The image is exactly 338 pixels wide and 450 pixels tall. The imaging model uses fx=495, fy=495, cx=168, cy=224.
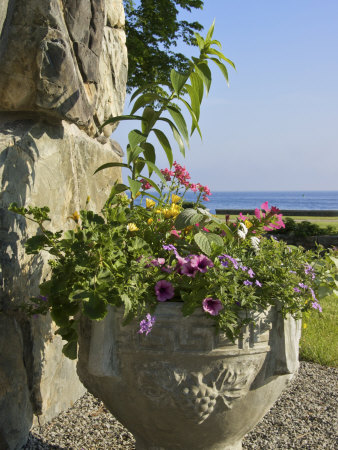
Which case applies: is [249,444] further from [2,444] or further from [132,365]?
[2,444]

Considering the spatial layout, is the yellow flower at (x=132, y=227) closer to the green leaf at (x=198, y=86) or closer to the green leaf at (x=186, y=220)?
the green leaf at (x=186, y=220)

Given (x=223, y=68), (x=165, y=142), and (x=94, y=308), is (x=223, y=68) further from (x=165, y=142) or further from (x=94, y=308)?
(x=94, y=308)

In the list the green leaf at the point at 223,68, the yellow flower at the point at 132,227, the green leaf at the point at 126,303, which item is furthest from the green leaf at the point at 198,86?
the green leaf at the point at 126,303

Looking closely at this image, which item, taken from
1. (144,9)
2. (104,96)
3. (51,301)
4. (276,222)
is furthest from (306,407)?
(144,9)

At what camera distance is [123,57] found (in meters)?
3.38

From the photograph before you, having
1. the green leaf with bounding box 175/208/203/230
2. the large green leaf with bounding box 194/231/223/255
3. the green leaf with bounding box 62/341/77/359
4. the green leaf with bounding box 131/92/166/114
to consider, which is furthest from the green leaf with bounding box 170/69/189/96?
the green leaf with bounding box 62/341/77/359

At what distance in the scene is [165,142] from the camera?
7.98 ft

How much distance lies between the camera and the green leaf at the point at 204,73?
225 cm

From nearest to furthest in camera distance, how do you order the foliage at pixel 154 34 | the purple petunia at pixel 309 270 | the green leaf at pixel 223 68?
the purple petunia at pixel 309 270
the green leaf at pixel 223 68
the foliage at pixel 154 34

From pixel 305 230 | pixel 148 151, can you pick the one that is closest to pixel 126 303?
pixel 148 151

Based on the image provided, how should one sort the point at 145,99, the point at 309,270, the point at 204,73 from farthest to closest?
the point at 145,99
the point at 204,73
the point at 309,270

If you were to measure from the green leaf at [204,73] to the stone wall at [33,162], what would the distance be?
58 cm

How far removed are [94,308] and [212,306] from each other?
1.32ft

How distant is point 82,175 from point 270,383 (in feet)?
4.69
